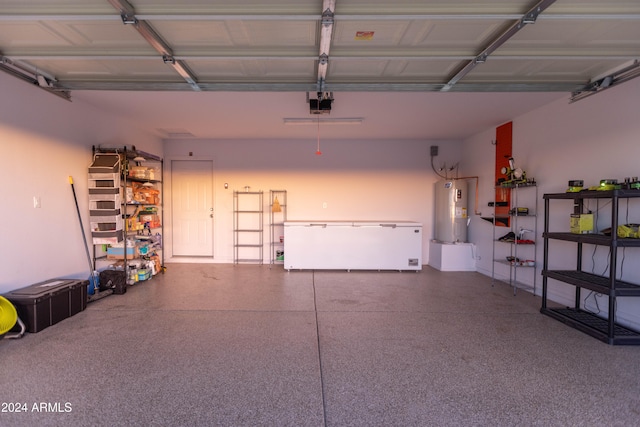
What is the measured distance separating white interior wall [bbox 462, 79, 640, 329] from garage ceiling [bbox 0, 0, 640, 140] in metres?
0.34

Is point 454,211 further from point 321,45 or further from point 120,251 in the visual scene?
point 120,251

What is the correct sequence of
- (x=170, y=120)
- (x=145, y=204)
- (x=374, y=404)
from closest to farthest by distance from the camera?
(x=374, y=404) < (x=170, y=120) < (x=145, y=204)

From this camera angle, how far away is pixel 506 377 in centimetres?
221

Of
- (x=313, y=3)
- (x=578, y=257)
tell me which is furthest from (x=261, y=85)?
(x=578, y=257)

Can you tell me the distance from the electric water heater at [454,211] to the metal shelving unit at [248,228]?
12.0 ft

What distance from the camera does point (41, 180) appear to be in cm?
346

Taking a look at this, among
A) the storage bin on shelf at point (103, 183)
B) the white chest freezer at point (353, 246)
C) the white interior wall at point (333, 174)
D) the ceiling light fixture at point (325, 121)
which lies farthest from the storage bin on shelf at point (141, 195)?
the ceiling light fixture at point (325, 121)

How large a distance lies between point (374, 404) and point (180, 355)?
1.63 meters

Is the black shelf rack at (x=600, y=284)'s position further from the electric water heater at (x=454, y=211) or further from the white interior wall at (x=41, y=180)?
the white interior wall at (x=41, y=180)

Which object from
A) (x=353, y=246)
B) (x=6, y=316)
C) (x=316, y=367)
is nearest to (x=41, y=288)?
(x=6, y=316)

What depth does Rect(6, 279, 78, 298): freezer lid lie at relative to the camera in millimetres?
2955

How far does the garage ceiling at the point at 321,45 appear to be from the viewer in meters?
2.11

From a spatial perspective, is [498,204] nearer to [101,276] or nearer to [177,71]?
[177,71]

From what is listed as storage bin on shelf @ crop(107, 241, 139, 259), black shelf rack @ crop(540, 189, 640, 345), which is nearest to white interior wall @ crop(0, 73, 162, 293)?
storage bin on shelf @ crop(107, 241, 139, 259)
